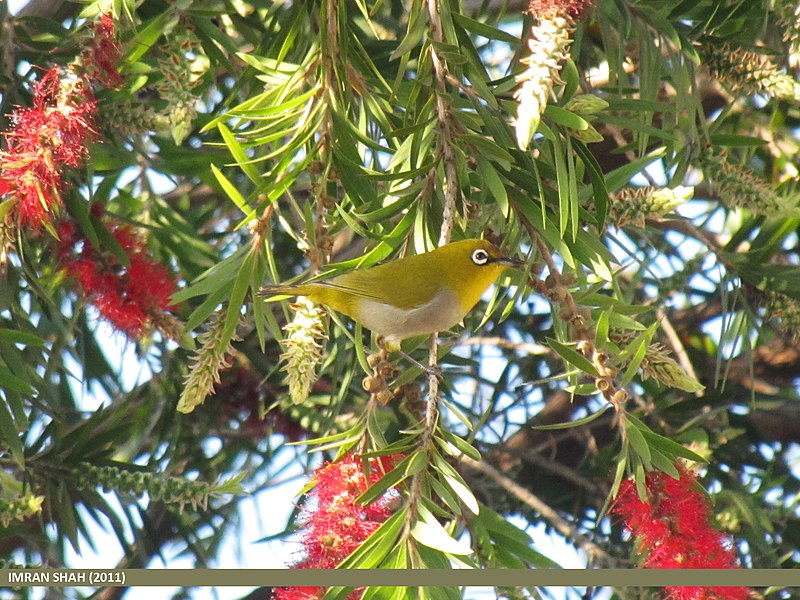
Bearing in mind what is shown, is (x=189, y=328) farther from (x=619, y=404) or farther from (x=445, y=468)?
(x=619, y=404)

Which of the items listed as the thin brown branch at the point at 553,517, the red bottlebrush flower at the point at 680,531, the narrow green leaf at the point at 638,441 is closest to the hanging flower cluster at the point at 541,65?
the narrow green leaf at the point at 638,441

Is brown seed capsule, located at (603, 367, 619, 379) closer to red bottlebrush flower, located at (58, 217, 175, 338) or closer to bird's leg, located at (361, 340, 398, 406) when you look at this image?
bird's leg, located at (361, 340, 398, 406)

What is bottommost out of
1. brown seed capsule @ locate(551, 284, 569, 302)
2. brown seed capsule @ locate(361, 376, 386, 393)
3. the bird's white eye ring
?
brown seed capsule @ locate(361, 376, 386, 393)

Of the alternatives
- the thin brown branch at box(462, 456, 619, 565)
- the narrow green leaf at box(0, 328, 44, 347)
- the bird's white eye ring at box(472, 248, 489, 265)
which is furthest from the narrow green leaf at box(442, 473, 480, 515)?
the thin brown branch at box(462, 456, 619, 565)

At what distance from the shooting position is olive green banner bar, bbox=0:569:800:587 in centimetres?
182

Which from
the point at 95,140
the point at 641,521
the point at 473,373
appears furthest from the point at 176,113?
the point at 473,373

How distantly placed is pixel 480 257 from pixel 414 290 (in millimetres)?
185

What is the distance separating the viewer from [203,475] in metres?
3.96

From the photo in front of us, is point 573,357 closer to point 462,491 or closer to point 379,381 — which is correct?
point 462,491

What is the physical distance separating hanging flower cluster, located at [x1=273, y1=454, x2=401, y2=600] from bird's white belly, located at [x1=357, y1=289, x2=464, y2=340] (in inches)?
17.7

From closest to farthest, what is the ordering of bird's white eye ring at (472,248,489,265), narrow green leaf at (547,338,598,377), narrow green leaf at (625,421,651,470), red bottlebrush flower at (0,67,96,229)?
narrow green leaf at (547,338,598,377) < narrow green leaf at (625,421,651,470) < red bottlebrush flower at (0,67,96,229) < bird's white eye ring at (472,248,489,265)

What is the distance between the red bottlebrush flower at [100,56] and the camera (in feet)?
7.77

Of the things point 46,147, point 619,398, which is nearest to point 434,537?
point 619,398

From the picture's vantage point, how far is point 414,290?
255 cm
